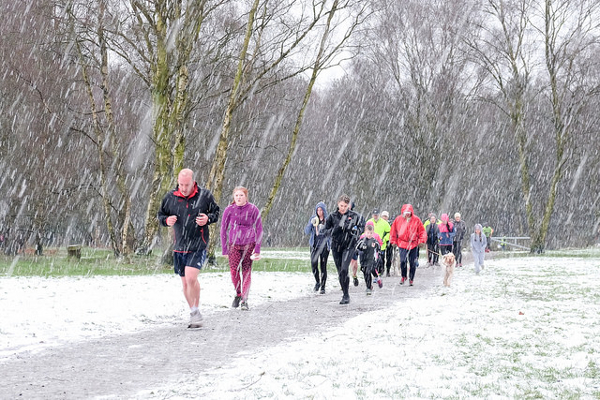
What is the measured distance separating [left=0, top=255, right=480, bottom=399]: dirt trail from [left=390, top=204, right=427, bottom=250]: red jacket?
4.24 metres

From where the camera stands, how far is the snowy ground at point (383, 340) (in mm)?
5496

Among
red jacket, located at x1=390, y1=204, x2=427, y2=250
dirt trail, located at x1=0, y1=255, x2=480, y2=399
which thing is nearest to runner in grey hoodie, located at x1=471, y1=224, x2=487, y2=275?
red jacket, located at x1=390, y1=204, x2=427, y2=250

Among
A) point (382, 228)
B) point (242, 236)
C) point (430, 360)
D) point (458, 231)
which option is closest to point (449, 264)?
point (382, 228)

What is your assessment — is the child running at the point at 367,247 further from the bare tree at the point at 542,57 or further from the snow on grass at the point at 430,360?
the bare tree at the point at 542,57

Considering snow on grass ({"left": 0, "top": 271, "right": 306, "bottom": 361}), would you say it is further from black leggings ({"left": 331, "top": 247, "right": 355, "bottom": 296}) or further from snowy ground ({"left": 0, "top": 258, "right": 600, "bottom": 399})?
black leggings ({"left": 331, "top": 247, "right": 355, "bottom": 296})

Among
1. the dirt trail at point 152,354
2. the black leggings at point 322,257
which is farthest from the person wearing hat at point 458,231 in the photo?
the dirt trail at point 152,354

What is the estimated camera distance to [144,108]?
34438 mm

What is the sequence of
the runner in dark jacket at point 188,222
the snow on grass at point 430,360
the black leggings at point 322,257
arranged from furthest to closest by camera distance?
the black leggings at point 322,257 < the runner in dark jacket at point 188,222 < the snow on grass at point 430,360

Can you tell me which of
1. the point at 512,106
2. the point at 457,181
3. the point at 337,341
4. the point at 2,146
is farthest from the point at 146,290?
the point at 457,181

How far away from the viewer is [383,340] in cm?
771

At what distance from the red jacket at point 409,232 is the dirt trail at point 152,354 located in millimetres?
4239

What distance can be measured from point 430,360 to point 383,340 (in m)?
1.20

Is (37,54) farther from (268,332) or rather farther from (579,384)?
(579,384)

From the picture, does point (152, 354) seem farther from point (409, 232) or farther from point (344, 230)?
point (409, 232)
